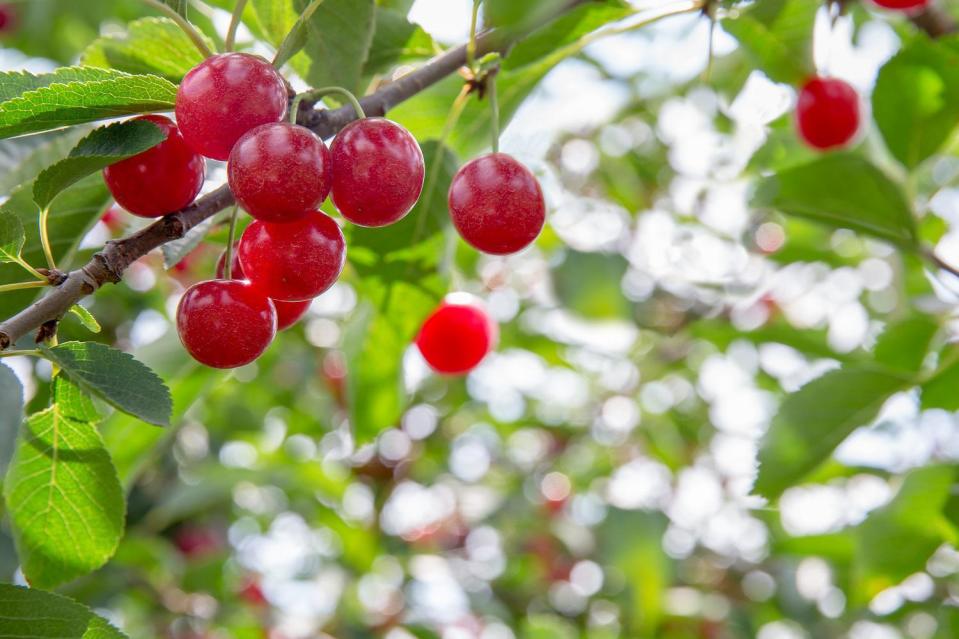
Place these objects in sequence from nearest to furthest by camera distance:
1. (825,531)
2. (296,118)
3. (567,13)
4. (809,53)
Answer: (296,118) < (567,13) < (809,53) < (825,531)

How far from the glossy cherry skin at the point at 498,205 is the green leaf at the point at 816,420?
100 centimetres

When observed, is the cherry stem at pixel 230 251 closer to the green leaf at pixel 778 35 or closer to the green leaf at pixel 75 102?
the green leaf at pixel 75 102

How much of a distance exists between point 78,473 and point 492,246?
0.70 m

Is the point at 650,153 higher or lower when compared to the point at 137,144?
lower

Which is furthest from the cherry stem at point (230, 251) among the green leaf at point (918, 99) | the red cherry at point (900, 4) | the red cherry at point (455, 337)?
the red cherry at point (900, 4)

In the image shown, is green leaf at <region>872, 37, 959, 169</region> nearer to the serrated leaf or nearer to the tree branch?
the tree branch

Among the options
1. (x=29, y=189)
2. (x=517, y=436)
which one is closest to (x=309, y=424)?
(x=517, y=436)

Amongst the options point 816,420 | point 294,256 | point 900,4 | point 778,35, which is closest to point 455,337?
point 816,420

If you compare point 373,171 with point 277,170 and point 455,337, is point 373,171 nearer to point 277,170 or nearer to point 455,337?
point 277,170

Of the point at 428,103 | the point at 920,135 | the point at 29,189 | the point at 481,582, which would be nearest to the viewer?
the point at 29,189

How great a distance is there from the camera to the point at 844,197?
1955 millimetres

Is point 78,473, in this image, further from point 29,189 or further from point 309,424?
point 309,424

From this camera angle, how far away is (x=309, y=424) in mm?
4578

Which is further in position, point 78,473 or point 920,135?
point 920,135
